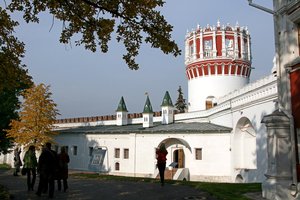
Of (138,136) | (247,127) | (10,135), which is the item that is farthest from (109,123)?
(247,127)

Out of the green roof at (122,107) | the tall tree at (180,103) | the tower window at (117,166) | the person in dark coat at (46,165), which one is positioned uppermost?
the tall tree at (180,103)

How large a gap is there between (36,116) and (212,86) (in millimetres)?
18470

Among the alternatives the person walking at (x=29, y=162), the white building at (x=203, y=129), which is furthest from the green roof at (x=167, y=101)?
the person walking at (x=29, y=162)

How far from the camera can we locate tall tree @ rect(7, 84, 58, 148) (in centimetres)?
2971

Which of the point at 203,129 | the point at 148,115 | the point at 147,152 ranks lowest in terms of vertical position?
the point at 147,152

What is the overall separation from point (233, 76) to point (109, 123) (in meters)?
16.2

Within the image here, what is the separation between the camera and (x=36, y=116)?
30297 mm

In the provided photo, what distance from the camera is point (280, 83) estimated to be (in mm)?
11750

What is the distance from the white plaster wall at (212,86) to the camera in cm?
3481

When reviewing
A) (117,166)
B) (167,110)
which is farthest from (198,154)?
(117,166)

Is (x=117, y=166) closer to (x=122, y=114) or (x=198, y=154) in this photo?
(x=122, y=114)

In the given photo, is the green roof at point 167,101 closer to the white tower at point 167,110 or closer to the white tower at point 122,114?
the white tower at point 167,110

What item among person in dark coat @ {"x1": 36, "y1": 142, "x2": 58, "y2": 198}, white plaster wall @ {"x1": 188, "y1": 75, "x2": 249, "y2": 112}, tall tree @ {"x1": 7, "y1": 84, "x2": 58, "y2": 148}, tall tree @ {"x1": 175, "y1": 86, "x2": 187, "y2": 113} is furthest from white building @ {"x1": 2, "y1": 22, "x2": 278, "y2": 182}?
tall tree @ {"x1": 175, "y1": 86, "x2": 187, "y2": 113}

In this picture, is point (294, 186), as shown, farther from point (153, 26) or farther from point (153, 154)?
point (153, 154)
